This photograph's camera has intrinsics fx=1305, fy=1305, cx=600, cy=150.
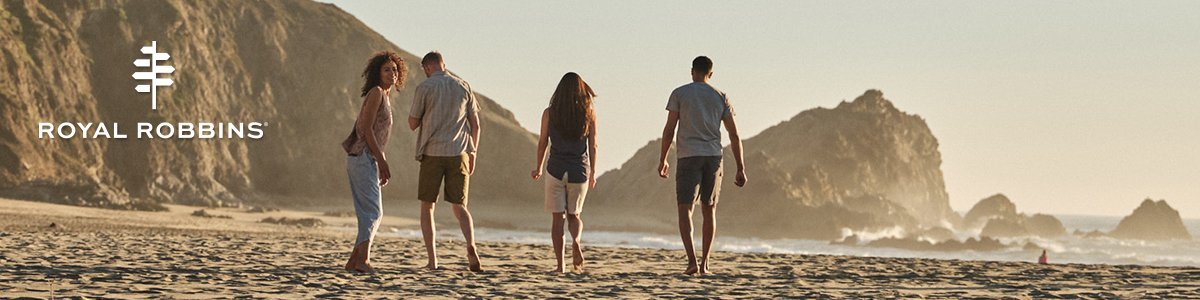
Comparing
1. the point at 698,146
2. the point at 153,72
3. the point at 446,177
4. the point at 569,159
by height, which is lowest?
the point at 446,177

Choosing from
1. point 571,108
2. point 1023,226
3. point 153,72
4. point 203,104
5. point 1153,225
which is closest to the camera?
point 571,108

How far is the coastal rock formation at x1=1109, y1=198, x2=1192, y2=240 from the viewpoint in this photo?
304 ft

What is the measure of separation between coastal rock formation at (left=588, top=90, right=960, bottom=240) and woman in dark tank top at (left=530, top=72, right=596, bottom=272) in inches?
2050

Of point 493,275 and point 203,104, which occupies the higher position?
point 203,104

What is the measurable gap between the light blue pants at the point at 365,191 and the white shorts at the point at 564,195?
129 cm

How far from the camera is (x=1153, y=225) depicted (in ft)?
307

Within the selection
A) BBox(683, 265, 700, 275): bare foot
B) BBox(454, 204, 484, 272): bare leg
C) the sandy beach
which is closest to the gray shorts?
BBox(683, 265, 700, 275): bare foot

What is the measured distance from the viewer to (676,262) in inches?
485

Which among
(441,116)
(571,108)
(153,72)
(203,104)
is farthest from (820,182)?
(441,116)

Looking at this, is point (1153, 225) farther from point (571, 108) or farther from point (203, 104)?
point (571, 108)

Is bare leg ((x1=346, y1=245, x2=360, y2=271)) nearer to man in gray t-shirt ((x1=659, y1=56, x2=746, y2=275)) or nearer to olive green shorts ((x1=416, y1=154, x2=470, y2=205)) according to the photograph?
olive green shorts ((x1=416, y1=154, x2=470, y2=205))

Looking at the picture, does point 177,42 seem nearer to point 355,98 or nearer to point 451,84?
point 355,98

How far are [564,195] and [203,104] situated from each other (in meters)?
50.9

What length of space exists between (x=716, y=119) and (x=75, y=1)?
163 ft
